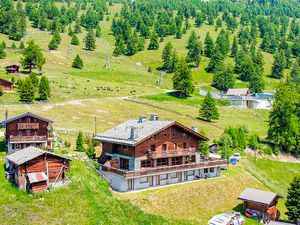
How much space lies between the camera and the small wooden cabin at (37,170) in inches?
1843

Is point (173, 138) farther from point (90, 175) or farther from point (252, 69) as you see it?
point (252, 69)

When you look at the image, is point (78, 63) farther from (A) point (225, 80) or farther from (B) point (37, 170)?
(B) point (37, 170)

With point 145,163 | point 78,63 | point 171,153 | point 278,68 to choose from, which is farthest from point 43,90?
point 278,68

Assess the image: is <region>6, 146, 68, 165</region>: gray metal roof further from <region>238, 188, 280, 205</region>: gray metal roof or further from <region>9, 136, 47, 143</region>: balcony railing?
<region>238, 188, 280, 205</region>: gray metal roof

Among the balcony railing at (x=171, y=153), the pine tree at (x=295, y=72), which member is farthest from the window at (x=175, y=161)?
the pine tree at (x=295, y=72)

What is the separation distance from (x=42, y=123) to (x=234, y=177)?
102 ft

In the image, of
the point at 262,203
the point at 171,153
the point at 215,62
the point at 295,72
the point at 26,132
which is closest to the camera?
the point at 262,203

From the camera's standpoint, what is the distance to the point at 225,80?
164 metres

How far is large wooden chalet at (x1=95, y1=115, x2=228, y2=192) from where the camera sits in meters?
55.8

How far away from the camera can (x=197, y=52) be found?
19088 cm

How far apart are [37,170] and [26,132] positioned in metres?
13.6

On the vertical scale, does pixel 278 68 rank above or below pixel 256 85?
above

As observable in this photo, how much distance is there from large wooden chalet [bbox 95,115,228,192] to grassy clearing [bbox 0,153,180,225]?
4.85 m

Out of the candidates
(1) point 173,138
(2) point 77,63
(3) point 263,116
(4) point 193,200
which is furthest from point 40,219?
(2) point 77,63
